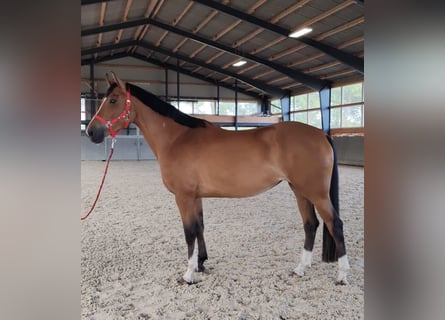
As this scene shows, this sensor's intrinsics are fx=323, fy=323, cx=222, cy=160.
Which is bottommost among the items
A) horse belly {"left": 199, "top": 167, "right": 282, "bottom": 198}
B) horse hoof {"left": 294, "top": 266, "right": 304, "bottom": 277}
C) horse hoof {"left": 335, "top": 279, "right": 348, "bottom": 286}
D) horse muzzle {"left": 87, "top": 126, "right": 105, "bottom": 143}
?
horse hoof {"left": 335, "top": 279, "right": 348, "bottom": 286}

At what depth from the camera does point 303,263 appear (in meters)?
2.49

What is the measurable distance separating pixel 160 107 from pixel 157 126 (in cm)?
16

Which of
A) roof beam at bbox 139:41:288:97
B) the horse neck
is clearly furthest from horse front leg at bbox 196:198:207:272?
roof beam at bbox 139:41:288:97

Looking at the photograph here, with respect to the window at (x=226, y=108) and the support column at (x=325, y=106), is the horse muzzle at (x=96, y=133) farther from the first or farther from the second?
the window at (x=226, y=108)

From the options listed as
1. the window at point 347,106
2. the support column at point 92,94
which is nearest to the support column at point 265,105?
the window at point 347,106

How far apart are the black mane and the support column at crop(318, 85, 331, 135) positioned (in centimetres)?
1262

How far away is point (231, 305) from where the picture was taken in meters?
1.97

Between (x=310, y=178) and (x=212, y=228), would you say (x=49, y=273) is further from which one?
(x=212, y=228)

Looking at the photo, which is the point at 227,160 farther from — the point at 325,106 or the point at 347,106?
the point at 325,106

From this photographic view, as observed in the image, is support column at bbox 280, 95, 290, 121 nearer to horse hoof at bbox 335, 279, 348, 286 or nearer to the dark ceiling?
the dark ceiling

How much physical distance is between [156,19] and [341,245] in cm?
1142

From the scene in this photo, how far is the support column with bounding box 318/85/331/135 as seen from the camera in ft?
46.5

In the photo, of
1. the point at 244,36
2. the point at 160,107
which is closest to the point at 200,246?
the point at 160,107

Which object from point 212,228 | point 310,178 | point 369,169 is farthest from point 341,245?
point 369,169
